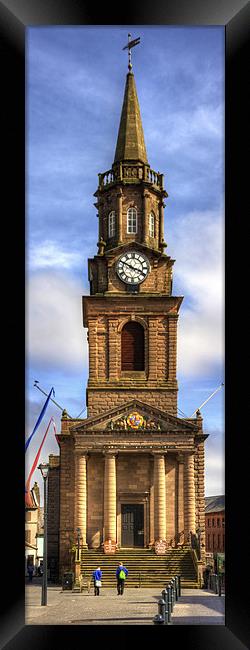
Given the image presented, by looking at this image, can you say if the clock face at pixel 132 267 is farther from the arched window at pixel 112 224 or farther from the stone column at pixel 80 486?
the stone column at pixel 80 486

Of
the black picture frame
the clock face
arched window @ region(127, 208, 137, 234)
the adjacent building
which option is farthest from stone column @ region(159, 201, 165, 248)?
the adjacent building

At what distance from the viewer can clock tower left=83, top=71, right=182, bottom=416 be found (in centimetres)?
5291

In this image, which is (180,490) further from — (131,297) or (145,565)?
(131,297)

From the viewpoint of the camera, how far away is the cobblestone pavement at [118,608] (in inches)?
922

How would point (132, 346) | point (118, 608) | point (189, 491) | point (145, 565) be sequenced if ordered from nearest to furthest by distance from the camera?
point (118, 608)
point (145, 565)
point (189, 491)
point (132, 346)

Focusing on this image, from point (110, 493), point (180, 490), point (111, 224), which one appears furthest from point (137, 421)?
point (111, 224)

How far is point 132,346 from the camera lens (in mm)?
53719

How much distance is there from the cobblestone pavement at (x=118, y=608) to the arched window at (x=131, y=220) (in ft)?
75.4

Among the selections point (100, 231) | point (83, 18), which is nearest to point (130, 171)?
point (100, 231)

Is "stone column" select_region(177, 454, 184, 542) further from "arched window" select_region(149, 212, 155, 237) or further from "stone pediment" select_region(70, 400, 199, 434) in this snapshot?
"arched window" select_region(149, 212, 155, 237)

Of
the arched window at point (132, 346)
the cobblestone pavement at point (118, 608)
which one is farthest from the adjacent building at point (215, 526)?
the cobblestone pavement at point (118, 608)
